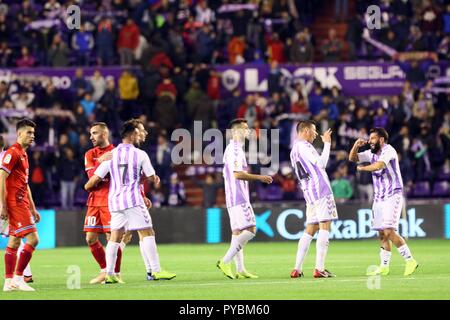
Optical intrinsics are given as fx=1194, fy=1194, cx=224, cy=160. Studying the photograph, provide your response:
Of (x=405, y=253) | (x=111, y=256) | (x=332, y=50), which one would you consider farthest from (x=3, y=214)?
(x=332, y=50)

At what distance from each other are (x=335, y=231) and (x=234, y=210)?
10.6 meters

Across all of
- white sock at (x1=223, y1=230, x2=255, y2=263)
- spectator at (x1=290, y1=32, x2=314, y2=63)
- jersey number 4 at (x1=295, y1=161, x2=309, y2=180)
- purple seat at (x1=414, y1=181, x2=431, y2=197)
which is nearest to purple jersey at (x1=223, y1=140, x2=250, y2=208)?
white sock at (x1=223, y1=230, x2=255, y2=263)

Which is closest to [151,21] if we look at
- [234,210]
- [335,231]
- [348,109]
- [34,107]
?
[34,107]

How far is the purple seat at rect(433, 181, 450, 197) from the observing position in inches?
1171

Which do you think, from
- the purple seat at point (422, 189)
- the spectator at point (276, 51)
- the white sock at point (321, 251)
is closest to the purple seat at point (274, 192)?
the purple seat at point (422, 189)

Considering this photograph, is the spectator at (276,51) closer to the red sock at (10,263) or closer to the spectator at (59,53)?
the spectator at (59,53)

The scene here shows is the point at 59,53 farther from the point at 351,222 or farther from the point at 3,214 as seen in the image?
the point at 3,214

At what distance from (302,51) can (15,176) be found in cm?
1776

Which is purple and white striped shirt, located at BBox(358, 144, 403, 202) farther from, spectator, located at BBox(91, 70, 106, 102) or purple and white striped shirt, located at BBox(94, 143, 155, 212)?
spectator, located at BBox(91, 70, 106, 102)

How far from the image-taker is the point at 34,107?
102 ft

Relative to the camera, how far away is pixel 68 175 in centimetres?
2934

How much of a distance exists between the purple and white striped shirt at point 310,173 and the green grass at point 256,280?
119cm

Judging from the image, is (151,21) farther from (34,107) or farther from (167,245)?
(167,245)

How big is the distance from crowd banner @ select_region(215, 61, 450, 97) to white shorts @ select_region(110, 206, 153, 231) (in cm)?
1609
